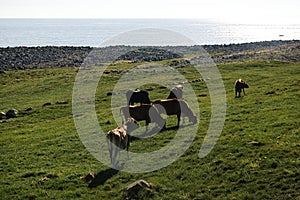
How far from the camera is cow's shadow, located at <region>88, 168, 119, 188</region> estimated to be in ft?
52.8

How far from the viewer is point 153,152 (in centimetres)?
1945

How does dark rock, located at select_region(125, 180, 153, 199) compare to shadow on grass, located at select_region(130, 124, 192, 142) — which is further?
shadow on grass, located at select_region(130, 124, 192, 142)

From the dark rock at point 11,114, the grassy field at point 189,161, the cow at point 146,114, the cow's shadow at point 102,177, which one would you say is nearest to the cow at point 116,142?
the cow's shadow at point 102,177

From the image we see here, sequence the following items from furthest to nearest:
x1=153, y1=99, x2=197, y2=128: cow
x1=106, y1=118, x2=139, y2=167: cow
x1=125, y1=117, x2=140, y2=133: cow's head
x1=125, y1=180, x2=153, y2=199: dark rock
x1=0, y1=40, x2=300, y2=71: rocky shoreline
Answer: x1=0, y1=40, x2=300, y2=71: rocky shoreline → x1=153, y1=99, x2=197, y2=128: cow → x1=125, y1=117, x2=140, y2=133: cow's head → x1=106, y1=118, x2=139, y2=167: cow → x1=125, y1=180, x2=153, y2=199: dark rock

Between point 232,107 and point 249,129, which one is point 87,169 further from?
point 232,107

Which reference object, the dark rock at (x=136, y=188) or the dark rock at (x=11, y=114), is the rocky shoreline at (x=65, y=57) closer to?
the dark rock at (x=11, y=114)

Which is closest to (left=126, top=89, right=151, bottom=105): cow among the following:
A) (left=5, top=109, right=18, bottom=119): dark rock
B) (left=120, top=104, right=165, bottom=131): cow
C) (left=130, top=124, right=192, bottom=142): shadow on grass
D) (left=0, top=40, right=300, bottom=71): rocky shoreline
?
(left=120, top=104, right=165, bottom=131): cow

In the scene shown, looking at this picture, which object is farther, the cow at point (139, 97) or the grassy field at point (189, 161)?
the cow at point (139, 97)

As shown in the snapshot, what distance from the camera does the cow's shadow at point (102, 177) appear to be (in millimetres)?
16094

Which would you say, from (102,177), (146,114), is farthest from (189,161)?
(146,114)

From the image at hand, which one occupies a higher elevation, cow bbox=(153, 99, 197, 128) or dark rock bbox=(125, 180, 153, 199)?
cow bbox=(153, 99, 197, 128)

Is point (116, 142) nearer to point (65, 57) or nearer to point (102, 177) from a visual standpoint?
point (102, 177)

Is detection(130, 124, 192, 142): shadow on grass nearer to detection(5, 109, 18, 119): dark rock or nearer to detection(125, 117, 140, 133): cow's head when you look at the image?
detection(125, 117, 140, 133): cow's head

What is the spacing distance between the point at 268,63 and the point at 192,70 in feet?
46.4
